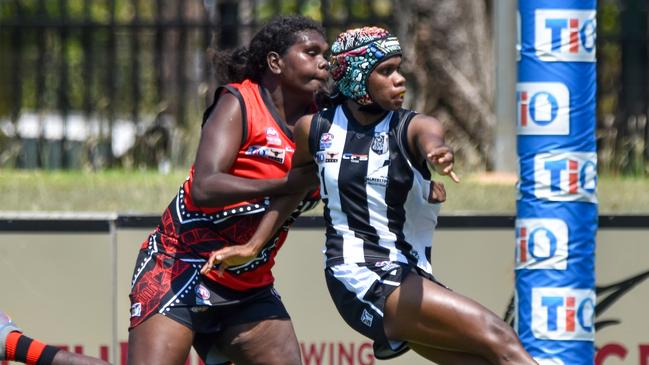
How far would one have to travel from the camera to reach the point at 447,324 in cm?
462

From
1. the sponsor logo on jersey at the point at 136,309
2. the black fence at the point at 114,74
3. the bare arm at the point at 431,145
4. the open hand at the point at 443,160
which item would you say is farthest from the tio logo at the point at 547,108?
the black fence at the point at 114,74

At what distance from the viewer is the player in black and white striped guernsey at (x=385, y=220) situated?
4.64m

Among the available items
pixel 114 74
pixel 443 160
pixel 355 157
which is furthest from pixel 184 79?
pixel 443 160

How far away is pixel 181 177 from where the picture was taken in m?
10.0

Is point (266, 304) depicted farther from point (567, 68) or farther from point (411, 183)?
point (567, 68)

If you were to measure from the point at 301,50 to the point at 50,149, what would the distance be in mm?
7384

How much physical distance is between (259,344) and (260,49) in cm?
130

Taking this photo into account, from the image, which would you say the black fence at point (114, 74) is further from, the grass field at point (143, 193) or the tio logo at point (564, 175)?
the tio logo at point (564, 175)

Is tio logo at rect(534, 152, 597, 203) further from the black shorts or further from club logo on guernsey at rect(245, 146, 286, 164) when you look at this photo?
club logo on guernsey at rect(245, 146, 286, 164)

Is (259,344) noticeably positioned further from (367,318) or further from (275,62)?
(275,62)

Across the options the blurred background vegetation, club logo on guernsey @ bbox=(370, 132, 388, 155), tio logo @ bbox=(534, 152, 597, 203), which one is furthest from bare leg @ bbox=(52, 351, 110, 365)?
the blurred background vegetation

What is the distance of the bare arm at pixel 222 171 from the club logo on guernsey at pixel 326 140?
329 millimetres

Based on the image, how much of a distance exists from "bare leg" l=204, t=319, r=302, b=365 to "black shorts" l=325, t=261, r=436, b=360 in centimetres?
64

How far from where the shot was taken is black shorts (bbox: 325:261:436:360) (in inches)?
187
